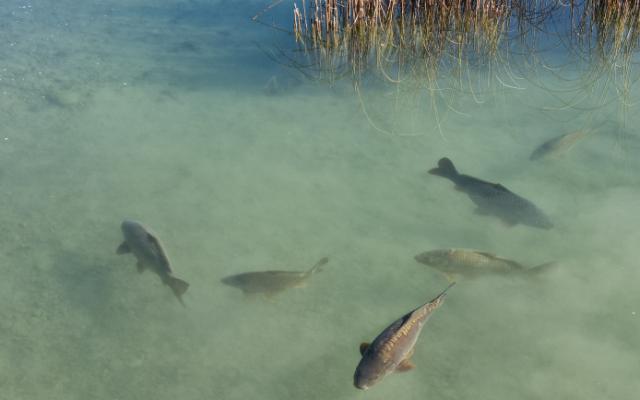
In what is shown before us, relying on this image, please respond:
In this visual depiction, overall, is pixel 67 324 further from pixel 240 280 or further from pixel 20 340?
pixel 240 280

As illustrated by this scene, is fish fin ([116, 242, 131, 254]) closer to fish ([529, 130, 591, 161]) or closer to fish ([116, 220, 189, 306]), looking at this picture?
fish ([116, 220, 189, 306])

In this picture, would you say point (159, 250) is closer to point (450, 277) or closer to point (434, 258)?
point (434, 258)

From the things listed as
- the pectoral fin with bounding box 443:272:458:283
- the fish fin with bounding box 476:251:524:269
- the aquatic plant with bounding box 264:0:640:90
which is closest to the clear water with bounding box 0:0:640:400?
the pectoral fin with bounding box 443:272:458:283

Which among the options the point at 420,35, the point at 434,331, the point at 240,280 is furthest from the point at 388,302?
the point at 420,35

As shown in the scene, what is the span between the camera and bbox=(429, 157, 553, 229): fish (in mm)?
3764

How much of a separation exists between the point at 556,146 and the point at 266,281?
266cm

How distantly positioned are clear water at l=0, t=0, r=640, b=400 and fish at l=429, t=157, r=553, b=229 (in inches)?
5.9

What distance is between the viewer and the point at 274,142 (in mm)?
5102

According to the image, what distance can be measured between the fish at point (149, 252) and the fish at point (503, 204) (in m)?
2.00

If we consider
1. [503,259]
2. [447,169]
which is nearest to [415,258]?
[503,259]

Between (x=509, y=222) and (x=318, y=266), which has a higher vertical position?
(x=509, y=222)

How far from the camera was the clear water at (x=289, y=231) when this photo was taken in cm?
320

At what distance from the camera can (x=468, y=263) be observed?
11.1 feet

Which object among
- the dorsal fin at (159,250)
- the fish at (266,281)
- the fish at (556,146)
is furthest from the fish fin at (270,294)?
the fish at (556,146)
